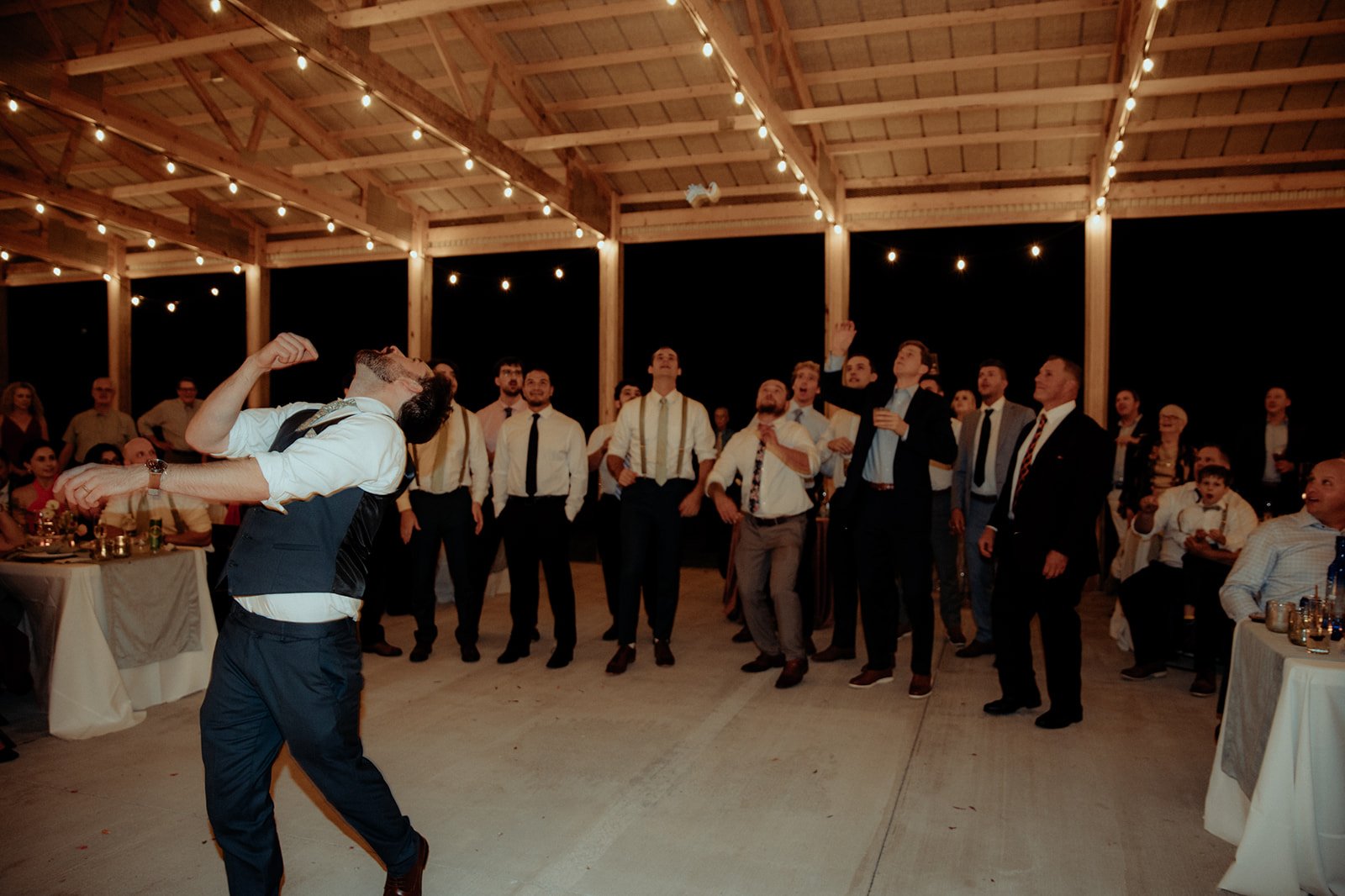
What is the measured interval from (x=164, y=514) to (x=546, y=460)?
2.05 meters

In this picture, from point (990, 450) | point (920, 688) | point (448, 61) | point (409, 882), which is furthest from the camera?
point (448, 61)

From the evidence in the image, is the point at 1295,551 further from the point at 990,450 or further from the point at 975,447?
the point at 975,447

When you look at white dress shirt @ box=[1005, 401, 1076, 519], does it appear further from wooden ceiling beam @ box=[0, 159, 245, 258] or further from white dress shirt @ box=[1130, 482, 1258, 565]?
wooden ceiling beam @ box=[0, 159, 245, 258]

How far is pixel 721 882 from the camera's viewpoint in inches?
101

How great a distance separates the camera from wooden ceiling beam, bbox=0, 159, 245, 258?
866 centimetres

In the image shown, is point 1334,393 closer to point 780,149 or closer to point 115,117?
point 780,149

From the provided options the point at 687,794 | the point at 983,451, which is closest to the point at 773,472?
the point at 983,451

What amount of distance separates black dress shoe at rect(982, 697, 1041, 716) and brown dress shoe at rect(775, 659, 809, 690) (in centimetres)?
92

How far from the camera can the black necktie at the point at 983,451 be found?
527cm

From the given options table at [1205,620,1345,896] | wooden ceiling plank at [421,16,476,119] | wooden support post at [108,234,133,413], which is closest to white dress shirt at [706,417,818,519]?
table at [1205,620,1345,896]

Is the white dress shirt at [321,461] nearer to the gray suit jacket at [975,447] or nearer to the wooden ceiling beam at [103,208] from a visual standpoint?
the gray suit jacket at [975,447]

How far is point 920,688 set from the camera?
14.4ft

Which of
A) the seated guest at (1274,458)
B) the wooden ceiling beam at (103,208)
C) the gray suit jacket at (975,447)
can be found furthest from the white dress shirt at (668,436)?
the wooden ceiling beam at (103,208)

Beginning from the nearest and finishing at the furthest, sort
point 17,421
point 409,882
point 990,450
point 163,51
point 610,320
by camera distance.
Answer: point 409,882 → point 990,450 → point 163,51 → point 17,421 → point 610,320
